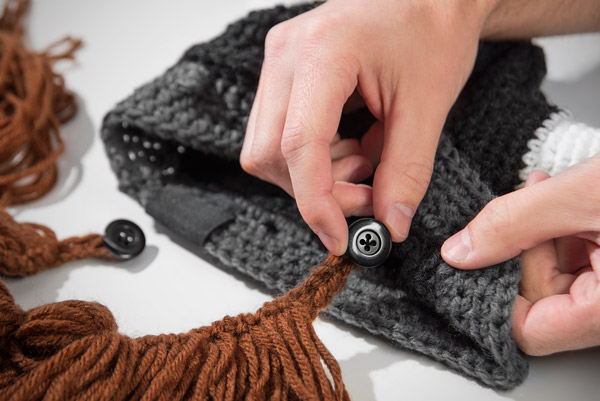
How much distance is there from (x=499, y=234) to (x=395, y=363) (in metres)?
0.28

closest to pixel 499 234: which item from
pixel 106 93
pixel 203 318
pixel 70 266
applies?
pixel 203 318

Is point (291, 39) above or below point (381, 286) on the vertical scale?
above

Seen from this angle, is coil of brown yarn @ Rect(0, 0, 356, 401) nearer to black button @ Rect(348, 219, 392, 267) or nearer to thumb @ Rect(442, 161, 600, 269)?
black button @ Rect(348, 219, 392, 267)

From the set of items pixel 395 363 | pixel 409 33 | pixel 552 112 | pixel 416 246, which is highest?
pixel 409 33

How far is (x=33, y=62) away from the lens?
1408 mm

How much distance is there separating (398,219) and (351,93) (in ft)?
0.78

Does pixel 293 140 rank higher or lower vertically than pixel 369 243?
higher

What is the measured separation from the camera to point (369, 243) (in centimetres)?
87

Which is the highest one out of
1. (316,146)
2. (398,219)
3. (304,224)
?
(316,146)

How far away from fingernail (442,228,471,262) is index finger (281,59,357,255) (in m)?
0.17

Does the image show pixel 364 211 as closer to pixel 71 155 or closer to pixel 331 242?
pixel 331 242

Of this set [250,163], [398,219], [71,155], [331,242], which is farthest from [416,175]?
[71,155]

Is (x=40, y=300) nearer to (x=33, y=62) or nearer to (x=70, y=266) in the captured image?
(x=70, y=266)

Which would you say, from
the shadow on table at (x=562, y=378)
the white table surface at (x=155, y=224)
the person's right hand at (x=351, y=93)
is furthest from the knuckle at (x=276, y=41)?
the shadow on table at (x=562, y=378)
